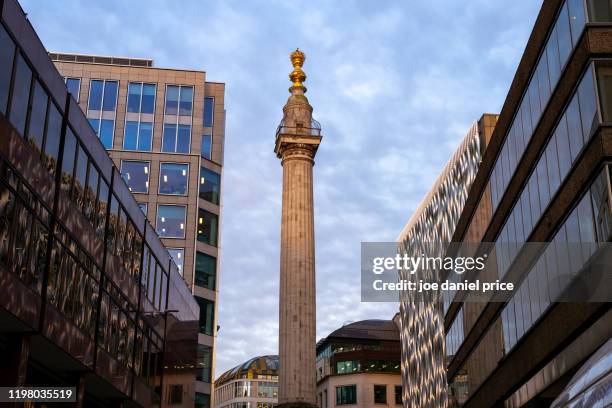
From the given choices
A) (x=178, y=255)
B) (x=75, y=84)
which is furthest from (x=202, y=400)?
(x=75, y=84)

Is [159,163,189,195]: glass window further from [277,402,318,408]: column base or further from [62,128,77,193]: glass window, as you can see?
[62,128,77,193]: glass window

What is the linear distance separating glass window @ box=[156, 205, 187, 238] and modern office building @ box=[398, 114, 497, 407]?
2578 centimetres

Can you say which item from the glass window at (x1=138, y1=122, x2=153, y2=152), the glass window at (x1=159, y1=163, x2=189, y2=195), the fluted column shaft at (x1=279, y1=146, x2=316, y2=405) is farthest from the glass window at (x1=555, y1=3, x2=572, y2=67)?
the glass window at (x1=138, y1=122, x2=153, y2=152)

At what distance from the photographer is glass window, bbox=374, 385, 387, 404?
121750 millimetres

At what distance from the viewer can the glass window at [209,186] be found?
258 ft

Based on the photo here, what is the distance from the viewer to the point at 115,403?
136 ft

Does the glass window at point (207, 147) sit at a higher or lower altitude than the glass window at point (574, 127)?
higher

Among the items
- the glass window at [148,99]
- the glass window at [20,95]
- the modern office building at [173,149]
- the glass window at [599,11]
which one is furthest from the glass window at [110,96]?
→ the glass window at [599,11]

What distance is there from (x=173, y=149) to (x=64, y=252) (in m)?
48.7

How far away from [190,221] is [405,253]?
45.6 metres

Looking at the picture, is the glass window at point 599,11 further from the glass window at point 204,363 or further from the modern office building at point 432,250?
the glass window at point 204,363

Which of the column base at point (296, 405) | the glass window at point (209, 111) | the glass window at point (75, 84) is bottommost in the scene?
the column base at point (296, 405)

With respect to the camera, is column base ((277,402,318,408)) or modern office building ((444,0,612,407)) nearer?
modern office building ((444,0,612,407))

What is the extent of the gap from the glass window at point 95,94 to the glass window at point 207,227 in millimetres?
14620
